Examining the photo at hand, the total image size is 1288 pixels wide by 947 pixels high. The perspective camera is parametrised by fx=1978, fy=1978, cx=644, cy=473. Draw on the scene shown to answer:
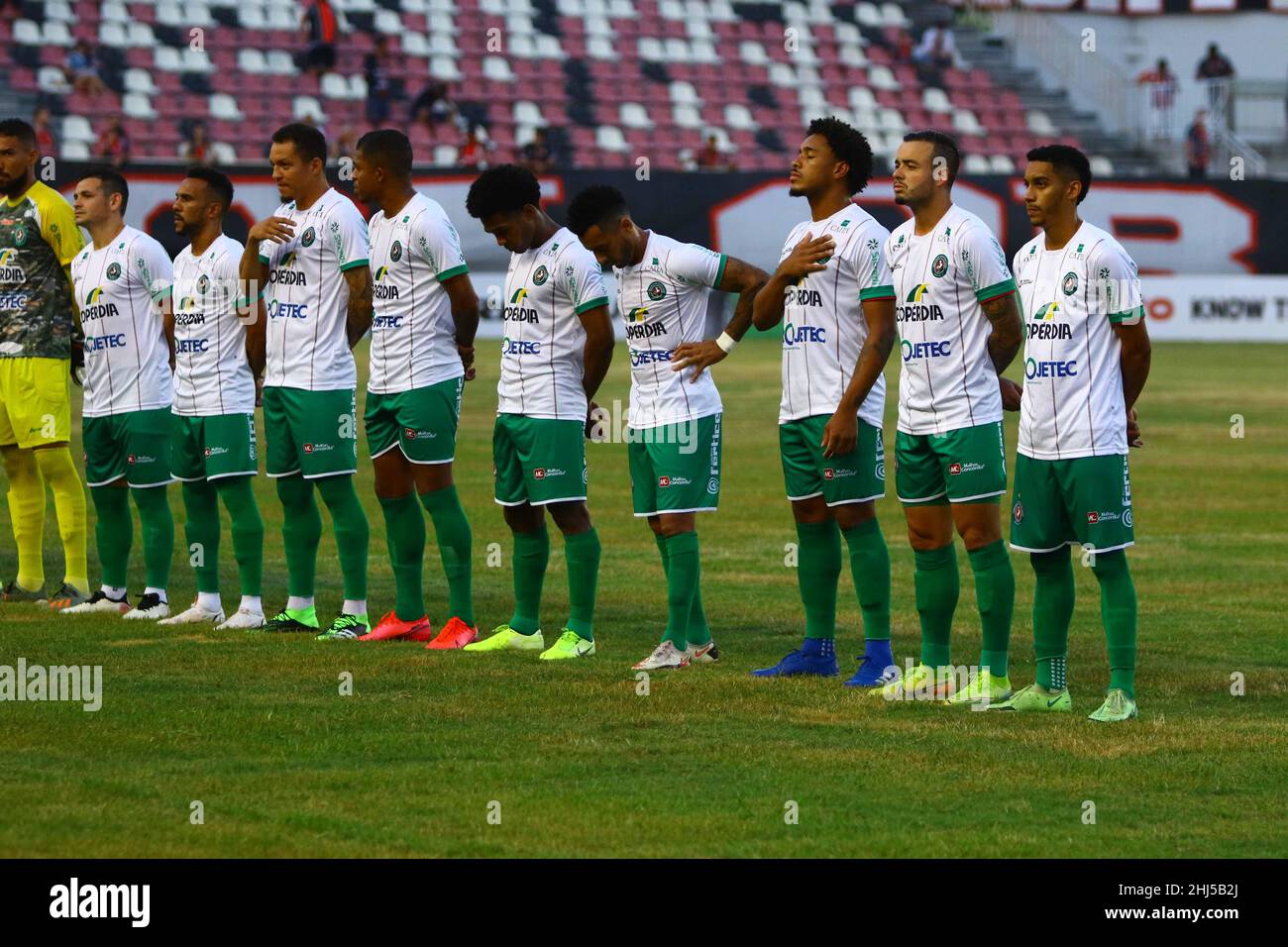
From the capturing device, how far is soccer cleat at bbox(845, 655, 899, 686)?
9109mm

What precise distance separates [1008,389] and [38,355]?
18.9 feet

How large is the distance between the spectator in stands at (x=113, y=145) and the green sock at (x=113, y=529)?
19707 mm

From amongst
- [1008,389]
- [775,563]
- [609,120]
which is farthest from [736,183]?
[1008,389]

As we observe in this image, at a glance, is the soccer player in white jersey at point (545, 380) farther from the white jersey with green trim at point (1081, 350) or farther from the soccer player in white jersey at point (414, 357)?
the white jersey with green trim at point (1081, 350)

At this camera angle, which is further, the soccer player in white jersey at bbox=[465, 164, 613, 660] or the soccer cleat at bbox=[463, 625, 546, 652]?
the soccer cleat at bbox=[463, 625, 546, 652]

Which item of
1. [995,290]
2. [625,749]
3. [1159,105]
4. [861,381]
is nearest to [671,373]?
[861,381]

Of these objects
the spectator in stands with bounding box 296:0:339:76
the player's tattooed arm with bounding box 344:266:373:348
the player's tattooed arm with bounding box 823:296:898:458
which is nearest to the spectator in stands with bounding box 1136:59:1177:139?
the spectator in stands with bounding box 296:0:339:76

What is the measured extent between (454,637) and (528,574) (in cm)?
51

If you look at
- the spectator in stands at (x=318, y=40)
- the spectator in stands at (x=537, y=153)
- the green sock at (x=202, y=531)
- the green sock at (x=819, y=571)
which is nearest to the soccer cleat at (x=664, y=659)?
the green sock at (x=819, y=571)

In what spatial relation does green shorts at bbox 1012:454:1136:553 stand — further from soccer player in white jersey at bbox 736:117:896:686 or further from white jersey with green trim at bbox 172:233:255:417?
white jersey with green trim at bbox 172:233:255:417

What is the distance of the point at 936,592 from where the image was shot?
8.73 meters

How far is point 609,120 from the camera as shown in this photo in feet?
122

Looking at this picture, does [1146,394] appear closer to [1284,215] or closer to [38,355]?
[1284,215]

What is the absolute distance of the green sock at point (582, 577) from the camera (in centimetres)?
988
